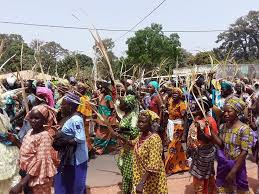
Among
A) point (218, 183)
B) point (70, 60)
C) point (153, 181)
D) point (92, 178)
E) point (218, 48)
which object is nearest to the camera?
point (153, 181)

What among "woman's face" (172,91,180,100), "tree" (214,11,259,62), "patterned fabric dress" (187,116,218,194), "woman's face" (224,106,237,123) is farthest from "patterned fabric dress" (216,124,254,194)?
"tree" (214,11,259,62)

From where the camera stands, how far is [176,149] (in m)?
6.50

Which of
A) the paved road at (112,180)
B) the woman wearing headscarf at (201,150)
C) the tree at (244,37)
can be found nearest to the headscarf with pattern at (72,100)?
the woman wearing headscarf at (201,150)

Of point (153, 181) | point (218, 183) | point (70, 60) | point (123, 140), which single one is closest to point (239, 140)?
point (218, 183)

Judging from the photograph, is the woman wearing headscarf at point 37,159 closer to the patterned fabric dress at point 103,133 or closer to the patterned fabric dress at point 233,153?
the patterned fabric dress at point 233,153

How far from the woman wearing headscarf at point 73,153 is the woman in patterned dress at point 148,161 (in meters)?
0.65

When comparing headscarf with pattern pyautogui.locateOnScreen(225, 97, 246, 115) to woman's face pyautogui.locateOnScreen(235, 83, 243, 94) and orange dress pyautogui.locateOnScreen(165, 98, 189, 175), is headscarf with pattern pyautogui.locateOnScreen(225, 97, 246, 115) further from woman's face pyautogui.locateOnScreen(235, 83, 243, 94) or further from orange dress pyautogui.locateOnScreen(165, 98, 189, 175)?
woman's face pyautogui.locateOnScreen(235, 83, 243, 94)

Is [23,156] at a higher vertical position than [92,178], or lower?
higher

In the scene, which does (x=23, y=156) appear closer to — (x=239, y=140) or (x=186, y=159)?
(x=239, y=140)

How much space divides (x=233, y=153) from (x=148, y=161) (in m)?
0.99

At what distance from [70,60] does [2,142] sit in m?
30.9

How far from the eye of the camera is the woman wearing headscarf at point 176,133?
6449 millimetres

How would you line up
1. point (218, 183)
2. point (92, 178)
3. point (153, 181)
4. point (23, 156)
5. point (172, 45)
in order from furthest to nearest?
point (172, 45) → point (92, 178) → point (218, 183) → point (153, 181) → point (23, 156)

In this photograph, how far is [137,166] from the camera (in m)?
3.89
